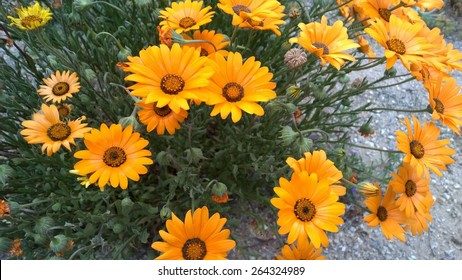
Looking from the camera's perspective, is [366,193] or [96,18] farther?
[96,18]

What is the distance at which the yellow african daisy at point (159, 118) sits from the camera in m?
1.78

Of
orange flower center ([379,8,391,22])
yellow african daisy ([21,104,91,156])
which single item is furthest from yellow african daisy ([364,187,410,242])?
yellow african daisy ([21,104,91,156])

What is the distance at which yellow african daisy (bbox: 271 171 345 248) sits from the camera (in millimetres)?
1642

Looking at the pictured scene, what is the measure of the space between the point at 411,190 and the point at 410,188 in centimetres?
1

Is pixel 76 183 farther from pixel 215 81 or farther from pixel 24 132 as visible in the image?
pixel 215 81

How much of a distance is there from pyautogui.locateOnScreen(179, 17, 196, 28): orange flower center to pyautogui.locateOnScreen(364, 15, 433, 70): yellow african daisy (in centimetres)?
83

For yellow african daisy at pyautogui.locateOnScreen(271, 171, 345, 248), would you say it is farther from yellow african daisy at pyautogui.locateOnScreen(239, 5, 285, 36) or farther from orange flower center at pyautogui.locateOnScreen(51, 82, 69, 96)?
orange flower center at pyautogui.locateOnScreen(51, 82, 69, 96)

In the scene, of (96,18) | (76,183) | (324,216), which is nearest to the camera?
(324,216)

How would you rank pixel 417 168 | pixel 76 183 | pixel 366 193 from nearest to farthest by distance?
pixel 417 168 < pixel 366 193 < pixel 76 183

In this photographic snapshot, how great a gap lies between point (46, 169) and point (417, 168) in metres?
2.02

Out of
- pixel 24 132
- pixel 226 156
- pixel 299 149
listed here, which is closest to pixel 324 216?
pixel 299 149

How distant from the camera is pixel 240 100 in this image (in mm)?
1730

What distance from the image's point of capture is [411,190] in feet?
6.53

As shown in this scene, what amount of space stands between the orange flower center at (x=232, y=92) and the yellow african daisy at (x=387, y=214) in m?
0.86
